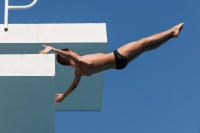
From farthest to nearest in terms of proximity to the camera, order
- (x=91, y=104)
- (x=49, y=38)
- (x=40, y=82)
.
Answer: (x=91, y=104)
(x=49, y=38)
(x=40, y=82)

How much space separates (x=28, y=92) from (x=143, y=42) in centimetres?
255

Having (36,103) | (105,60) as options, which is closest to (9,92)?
(36,103)

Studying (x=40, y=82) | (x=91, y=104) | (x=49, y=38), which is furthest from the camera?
(x=91, y=104)

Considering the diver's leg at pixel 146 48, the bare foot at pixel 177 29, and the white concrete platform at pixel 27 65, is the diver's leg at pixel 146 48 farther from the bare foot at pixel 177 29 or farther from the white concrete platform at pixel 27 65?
the white concrete platform at pixel 27 65

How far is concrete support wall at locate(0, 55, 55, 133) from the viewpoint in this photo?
30.6 ft

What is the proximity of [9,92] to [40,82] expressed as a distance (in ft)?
2.24

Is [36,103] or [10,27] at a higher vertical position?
[10,27]

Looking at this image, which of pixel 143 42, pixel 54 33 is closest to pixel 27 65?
pixel 54 33

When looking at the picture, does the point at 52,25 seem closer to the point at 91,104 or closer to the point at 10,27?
the point at 10,27

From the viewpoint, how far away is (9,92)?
31.0ft

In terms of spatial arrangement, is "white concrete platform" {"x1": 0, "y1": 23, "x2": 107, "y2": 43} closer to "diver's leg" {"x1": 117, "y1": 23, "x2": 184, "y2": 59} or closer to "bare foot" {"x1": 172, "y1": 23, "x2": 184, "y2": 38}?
"diver's leg" {"x1": 117, "y1": 23, "x2": 184, "y2": 59}

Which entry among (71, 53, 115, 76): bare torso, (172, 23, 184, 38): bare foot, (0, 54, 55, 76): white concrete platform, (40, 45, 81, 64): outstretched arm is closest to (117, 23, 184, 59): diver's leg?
(172, 23, 184, 38): bare foot

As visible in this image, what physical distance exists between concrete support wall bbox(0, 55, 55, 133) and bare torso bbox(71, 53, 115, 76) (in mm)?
602

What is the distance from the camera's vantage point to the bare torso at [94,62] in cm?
934
